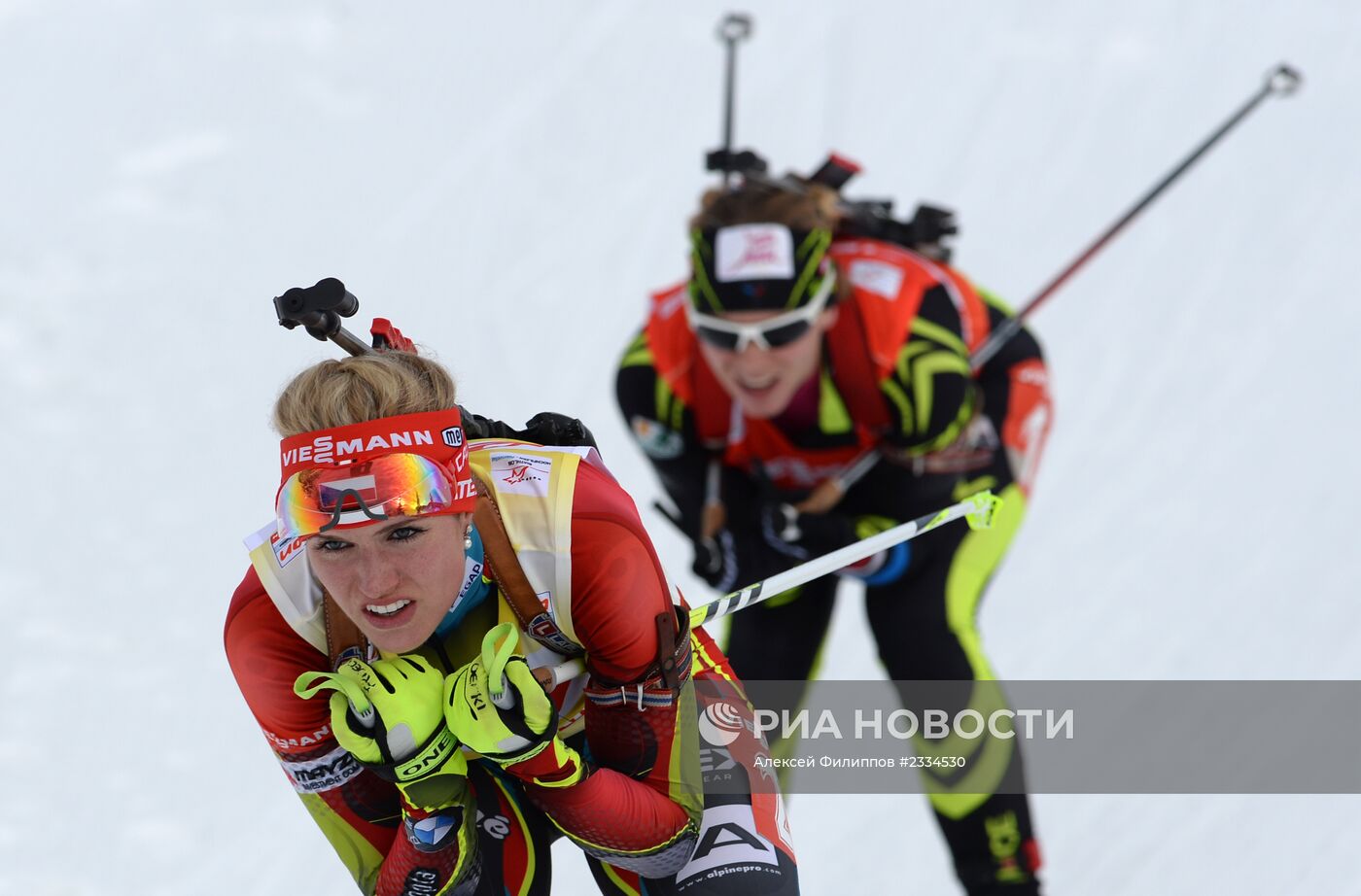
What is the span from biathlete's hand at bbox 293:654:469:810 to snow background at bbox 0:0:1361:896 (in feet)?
6.51

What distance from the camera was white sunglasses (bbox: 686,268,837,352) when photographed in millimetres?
4715

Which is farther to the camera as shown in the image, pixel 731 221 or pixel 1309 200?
pixel 1309 200

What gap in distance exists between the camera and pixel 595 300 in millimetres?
7707

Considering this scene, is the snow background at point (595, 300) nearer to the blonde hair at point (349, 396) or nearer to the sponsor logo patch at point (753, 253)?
the sponsor logo patch at point (753, 253)

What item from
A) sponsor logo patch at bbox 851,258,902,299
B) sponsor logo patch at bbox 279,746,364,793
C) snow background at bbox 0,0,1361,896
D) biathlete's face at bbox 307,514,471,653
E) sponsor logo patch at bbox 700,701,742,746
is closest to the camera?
biathlete's face at bbox 307,514,471,653

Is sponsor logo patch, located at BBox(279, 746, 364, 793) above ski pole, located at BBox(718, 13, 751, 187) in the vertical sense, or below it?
below

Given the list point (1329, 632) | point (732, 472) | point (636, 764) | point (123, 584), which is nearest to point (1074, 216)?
point (1329, 632)

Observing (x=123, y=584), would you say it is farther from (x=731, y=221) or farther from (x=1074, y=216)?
(x=1074, y=216)

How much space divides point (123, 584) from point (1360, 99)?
19.8 feet

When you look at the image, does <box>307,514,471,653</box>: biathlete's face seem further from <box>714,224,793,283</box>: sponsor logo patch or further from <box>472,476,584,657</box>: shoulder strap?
<box>714,224,793,283</box>: sponsor logo patch

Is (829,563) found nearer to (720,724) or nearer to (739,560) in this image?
(720,724)

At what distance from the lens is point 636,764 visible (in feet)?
10.6

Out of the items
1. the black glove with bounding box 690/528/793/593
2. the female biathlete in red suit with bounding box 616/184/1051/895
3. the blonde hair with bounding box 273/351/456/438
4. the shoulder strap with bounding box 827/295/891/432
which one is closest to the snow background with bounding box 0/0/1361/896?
the female biathlete in red suit with bounding box 616/184/1051/895

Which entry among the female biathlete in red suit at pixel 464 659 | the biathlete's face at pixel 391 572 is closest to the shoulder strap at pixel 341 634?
the female biathlete in red suit at pixel 464 659
